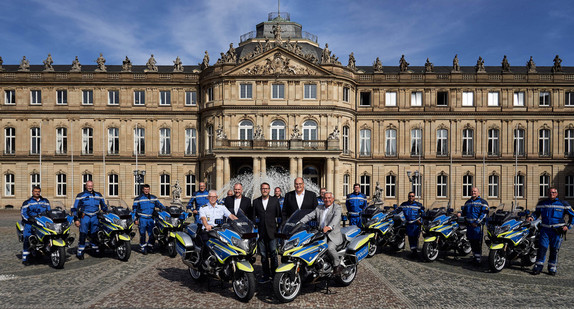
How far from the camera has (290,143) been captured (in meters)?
34.6

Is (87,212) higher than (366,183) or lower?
higher

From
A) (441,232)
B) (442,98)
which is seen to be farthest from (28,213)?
(442,98)

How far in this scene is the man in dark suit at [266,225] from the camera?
391 inches

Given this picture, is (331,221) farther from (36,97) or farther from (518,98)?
(36,97)

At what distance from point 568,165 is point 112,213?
41.3 metres

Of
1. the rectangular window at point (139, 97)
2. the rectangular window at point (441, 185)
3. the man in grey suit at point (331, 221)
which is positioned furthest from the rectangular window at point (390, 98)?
the man in grey suit at point (331, 221)

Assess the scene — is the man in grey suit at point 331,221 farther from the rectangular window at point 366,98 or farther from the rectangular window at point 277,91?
the rectangular window at point 366,98

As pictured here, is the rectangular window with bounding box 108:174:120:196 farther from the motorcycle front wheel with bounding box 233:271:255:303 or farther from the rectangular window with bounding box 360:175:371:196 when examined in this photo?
the motorcycle front wheel with bounding box 233:271:255:303

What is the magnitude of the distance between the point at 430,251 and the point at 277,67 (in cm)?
2663

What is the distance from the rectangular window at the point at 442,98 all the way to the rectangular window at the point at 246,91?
17742mm

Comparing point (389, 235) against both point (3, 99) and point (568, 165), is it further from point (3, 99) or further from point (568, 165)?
point (3, 99)

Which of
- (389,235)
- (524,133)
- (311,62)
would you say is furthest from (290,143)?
(524,133)

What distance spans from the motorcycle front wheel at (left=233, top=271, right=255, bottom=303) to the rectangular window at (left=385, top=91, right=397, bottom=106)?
3424 cm

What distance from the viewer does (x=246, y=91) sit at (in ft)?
123
